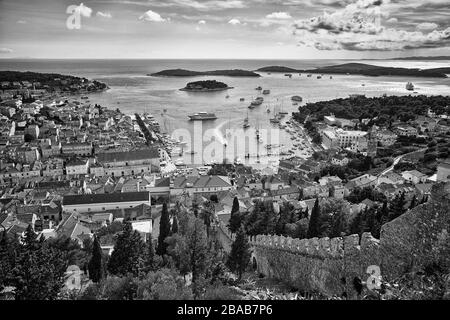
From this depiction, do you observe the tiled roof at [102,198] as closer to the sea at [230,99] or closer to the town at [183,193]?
the town at [183,193]

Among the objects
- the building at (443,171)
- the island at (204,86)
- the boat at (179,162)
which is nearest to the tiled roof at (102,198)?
the boat at (179,162)

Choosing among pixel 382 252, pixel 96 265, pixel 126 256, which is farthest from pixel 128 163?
pixel 382 252

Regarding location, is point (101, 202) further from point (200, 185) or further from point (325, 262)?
point (325, 262)

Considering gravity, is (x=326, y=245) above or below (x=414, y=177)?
above

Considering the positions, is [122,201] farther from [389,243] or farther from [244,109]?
[244,109]

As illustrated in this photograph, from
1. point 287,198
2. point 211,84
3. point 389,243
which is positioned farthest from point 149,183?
point 211,84

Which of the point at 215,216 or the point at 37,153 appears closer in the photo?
the point at 215,216
